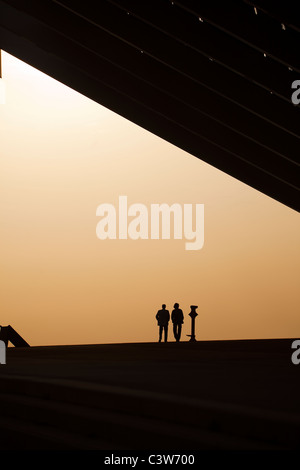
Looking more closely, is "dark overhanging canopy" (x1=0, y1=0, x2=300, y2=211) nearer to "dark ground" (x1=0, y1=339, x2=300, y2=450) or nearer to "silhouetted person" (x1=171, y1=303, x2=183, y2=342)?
"silhouetted person" (x1=171, y1=303, x2=183, y2=342)

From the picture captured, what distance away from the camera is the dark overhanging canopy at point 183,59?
1159 cm

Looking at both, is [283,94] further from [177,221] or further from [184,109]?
[177,221]

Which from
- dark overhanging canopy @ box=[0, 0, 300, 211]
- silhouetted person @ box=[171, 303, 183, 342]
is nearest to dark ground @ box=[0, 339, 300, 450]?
dark overhanging canopy @ box=[0, 0, 300, 211]

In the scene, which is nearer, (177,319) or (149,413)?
(149,413)

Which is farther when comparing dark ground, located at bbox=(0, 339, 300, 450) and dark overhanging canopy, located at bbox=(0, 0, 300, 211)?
dark overhanging canopy, located at bbox=(0, 0, 300, 211)

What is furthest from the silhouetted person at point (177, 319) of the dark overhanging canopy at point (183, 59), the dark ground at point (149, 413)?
the dark ground at point (149, 413)

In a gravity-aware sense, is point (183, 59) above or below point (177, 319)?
above

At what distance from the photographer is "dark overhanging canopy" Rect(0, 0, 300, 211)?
11.6 meters

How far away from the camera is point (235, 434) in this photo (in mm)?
4344

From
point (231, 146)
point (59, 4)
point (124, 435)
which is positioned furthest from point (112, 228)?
point (124, 435)

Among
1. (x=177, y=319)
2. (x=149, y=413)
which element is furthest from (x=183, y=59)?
(x=149, y=413)

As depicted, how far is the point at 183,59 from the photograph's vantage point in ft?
45.3

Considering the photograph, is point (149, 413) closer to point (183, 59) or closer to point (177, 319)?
point (183, 59)

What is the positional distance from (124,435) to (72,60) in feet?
42.0
